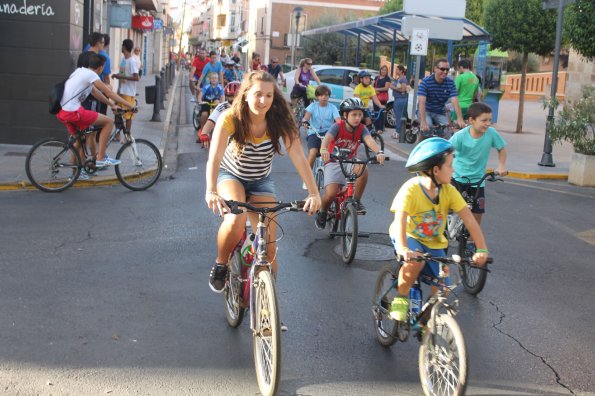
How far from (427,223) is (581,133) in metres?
9.52

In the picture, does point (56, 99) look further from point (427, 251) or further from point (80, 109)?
point (427, 251)

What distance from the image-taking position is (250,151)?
5.20 metres

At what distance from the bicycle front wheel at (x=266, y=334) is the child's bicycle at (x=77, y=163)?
251 inches

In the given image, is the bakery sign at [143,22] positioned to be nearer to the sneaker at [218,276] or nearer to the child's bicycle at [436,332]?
the sneaker at [218,276]

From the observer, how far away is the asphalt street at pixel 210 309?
4.75m

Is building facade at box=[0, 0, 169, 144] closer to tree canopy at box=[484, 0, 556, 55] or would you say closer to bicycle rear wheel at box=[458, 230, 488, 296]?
bicycle rear wheel at box=[458, 230, 488, 296]

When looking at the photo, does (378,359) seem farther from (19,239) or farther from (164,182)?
(164,182)

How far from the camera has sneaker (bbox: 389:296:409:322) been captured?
478cm

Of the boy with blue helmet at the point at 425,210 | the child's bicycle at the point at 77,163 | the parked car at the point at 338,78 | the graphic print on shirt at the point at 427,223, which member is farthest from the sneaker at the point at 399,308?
the parked car at the point at 338,78

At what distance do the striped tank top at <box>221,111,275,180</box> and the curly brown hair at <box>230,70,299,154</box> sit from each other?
0.14 ft

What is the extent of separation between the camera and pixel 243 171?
525 cm

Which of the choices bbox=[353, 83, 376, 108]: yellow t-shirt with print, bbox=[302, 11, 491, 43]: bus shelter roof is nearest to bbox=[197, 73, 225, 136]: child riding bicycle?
bbox=[353, 83, 376, 108]: yellow t-shirt with print

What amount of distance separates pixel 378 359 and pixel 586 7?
1335cm

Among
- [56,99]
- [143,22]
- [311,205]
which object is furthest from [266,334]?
[143,22]
